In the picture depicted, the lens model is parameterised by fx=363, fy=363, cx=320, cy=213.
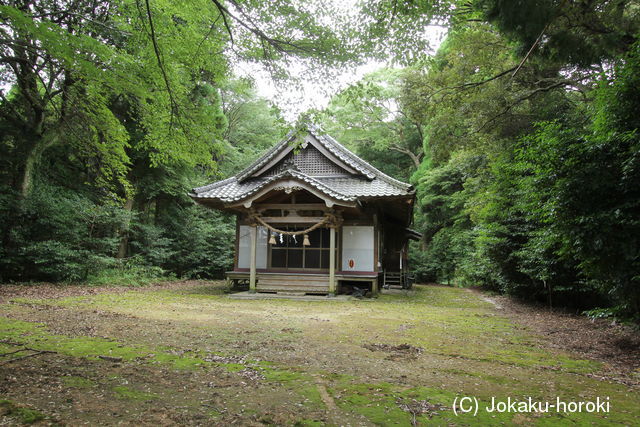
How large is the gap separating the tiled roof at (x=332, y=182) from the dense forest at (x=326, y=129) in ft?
5.04

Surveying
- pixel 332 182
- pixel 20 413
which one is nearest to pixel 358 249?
pixel 332 182

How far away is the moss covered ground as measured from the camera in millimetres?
2646

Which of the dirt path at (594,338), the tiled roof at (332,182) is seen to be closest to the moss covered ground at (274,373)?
the dirt path at (594,338)

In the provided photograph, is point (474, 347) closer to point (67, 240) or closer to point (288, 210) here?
point (288, 210)

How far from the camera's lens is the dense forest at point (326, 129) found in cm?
470

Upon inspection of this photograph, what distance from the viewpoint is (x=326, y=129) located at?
41.6 ft

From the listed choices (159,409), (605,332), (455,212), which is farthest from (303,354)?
(455,212)

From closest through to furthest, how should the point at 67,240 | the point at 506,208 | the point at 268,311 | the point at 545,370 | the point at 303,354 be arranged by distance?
the point at 545,370 < the point at 303,354 < the point at 268,311 < the point at 506,208 < the point at 67,240

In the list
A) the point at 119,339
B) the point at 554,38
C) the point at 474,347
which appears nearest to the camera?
the point at 119,339

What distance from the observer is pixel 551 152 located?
5094 mm

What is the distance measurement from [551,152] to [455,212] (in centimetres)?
1867

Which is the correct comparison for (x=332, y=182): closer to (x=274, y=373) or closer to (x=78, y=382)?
(x=274, y=373)

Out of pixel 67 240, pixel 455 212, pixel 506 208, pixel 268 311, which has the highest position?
pixel 455 212

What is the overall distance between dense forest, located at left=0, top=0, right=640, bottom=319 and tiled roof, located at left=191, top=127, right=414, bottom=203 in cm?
154
